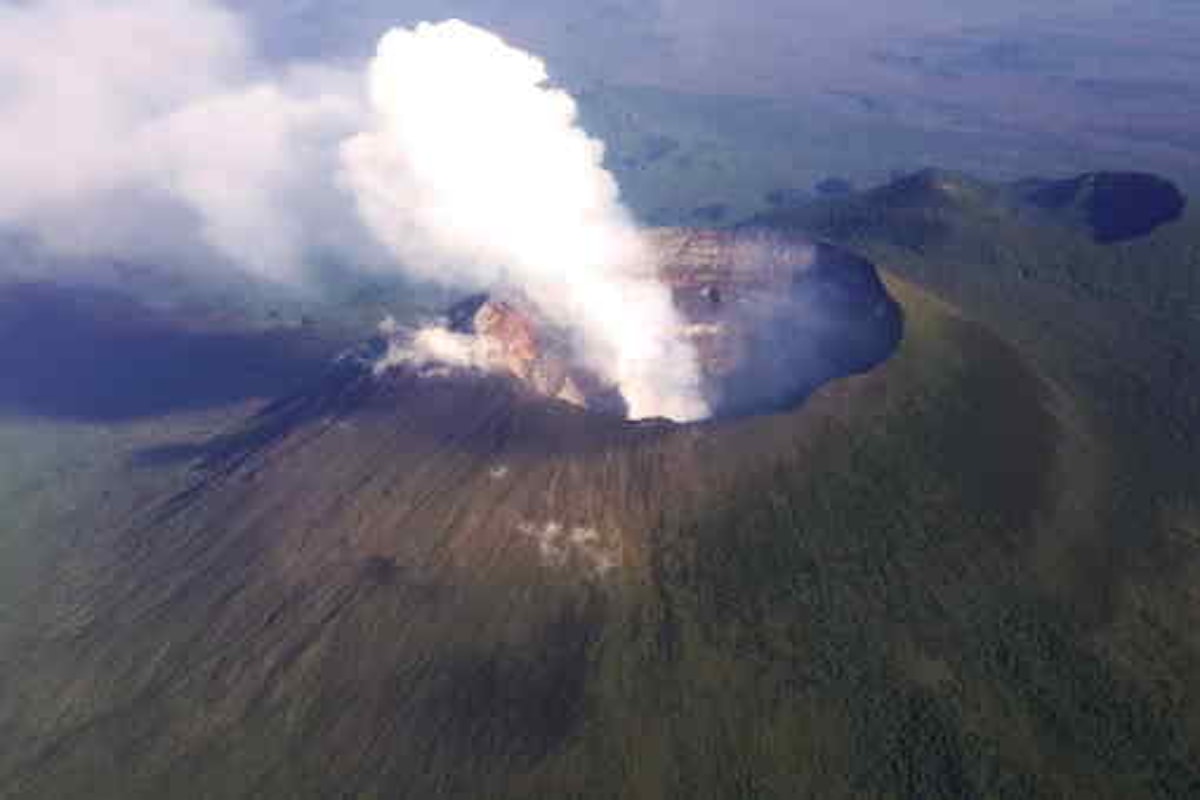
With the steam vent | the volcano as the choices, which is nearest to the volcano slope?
the volcano

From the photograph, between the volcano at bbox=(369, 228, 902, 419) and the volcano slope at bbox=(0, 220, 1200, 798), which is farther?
the volcano at bbox=(369, 228, 902, 419)

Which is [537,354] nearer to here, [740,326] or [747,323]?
[740,326]

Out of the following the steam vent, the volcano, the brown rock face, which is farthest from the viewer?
the steam vent

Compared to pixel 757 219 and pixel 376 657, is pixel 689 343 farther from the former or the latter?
pixel 757 219

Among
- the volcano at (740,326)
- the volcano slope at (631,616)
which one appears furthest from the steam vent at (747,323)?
the volcano slope at (631,616)

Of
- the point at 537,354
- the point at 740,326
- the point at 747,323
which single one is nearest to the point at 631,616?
the point at 537,354

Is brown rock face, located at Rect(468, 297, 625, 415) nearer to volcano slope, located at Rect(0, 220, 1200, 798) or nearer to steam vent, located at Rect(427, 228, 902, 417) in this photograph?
steam vent, located at Rect(427, 228, 902, 417)

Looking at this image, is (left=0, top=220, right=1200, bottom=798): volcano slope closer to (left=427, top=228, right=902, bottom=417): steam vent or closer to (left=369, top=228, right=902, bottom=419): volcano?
(left=369, top=228, right=902, bottom=419): volcano

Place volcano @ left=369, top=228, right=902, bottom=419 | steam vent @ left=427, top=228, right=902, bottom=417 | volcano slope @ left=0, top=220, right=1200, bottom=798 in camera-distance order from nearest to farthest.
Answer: volcano slope @ left=0, top=220, right=1200, bottom=798 < volcano @ left=369, top=228, right=902, bottom=419 < steam vent @ left=427, top=228, right=902, bottom=417
